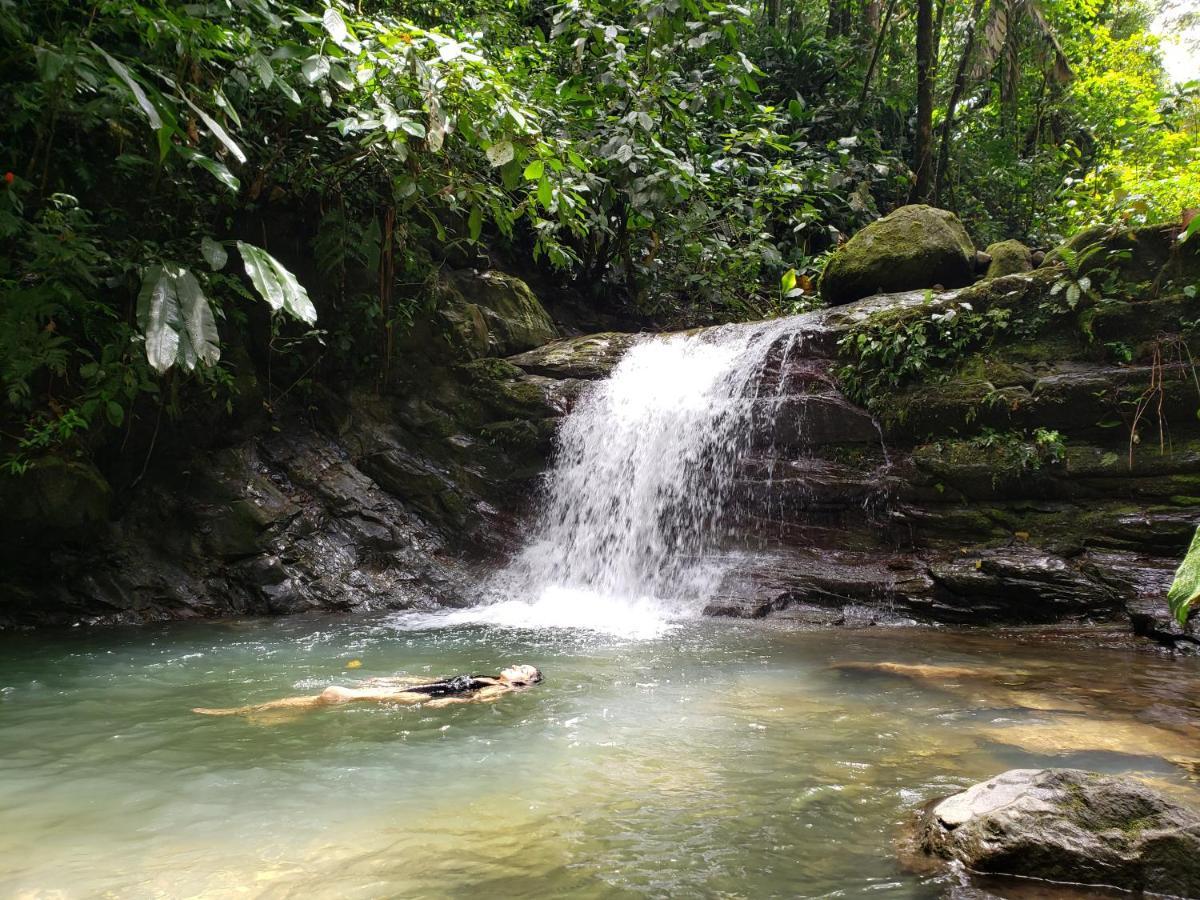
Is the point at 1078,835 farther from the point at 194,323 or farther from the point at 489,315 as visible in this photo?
the point at 489,315

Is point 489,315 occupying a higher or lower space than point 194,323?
higher

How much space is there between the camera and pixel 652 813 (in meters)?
2.62

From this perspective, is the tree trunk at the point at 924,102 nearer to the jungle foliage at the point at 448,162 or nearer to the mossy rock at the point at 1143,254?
the jungle foliage at the point at 448,162

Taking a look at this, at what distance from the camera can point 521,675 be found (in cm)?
427

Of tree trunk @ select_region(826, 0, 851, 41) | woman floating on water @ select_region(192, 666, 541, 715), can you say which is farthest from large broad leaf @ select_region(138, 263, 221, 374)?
tree trunk @ select_region(826, 0, 851, 41)

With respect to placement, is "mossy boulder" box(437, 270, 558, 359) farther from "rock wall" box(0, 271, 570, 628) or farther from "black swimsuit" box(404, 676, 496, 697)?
"black swimsuit" box(404, 676, 496, 697)

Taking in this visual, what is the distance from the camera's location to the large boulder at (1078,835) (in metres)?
2.04

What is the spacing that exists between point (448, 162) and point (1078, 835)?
699 cm

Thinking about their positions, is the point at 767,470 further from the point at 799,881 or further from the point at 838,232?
the point at 838,232

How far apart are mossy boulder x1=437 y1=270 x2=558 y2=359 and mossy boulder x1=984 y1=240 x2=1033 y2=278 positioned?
4976mm

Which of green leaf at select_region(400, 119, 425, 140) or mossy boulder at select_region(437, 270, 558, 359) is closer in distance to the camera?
green leaf at select_region(400, 119, 425, 140)

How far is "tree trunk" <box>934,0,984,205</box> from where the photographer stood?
37.9 ft

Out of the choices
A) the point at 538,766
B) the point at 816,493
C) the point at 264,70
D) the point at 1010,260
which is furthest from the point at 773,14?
the point at 538,766

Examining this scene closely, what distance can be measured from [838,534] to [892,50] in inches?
449
